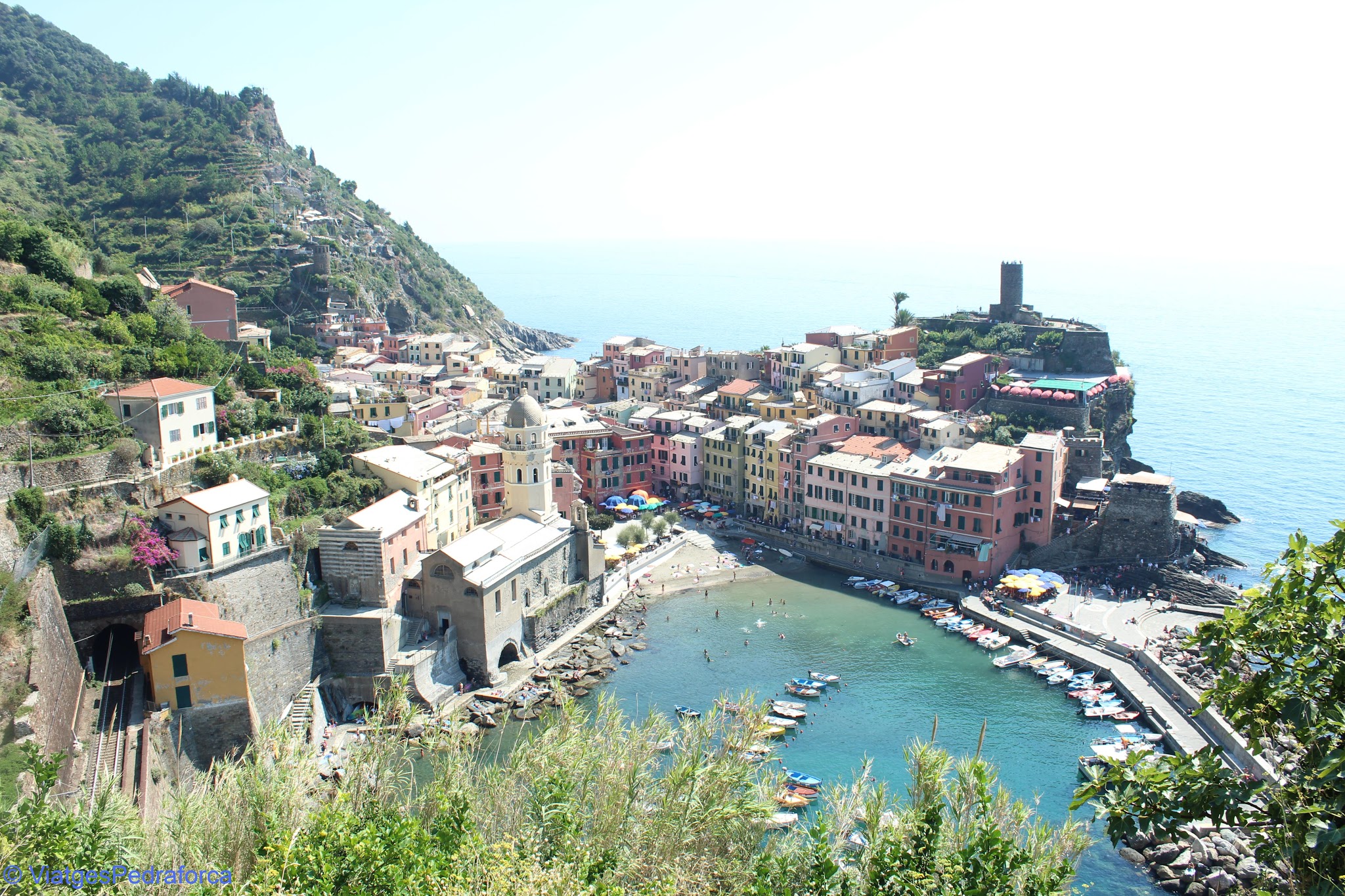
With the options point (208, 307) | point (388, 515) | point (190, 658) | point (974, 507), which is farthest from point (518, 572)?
point (208, 307)

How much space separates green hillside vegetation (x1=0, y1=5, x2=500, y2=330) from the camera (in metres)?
72.8

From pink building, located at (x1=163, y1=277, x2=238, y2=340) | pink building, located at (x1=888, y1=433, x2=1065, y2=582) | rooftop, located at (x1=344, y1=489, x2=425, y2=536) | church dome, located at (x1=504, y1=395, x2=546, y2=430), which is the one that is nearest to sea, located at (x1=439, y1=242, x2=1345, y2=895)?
pink building, located at (x1=888, y1=433, x2=1065, y2=582)

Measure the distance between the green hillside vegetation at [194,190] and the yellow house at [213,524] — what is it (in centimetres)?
2989

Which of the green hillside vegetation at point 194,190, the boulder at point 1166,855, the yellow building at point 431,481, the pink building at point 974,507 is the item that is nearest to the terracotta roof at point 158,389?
the yellow building at point 431,481

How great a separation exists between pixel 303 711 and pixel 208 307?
88.1 ft

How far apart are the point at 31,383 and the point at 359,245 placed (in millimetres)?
59568

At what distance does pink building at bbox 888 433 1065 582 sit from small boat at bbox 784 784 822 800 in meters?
18.2

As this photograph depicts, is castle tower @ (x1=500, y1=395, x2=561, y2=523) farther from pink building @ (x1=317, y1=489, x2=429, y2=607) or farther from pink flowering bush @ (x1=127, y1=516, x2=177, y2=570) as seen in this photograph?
pink flowering bush @ (x1=127, y1=516, x2=177, y2=570)

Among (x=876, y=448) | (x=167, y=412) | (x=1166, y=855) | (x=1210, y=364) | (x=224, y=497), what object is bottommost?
(x=1166, y=855)

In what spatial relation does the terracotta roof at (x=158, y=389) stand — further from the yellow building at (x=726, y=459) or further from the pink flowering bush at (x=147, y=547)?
the yellow building at (x=726, y=459)

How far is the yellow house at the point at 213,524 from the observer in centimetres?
2881

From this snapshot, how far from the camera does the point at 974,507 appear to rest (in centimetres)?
4353

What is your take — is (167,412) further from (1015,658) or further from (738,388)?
(738,388)

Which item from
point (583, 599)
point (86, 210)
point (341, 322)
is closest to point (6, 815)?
point (583, 599)
